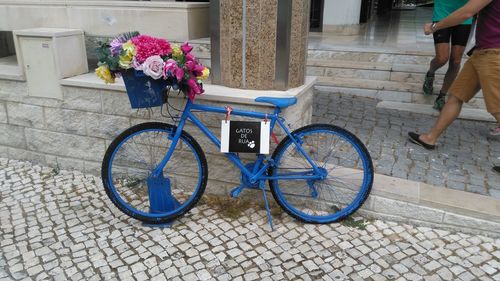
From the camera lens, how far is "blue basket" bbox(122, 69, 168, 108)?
295cm

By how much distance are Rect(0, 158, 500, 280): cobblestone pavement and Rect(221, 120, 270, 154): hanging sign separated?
2.01 feet

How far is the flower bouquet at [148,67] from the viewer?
9.29 feet

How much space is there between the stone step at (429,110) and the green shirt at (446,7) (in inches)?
43.1

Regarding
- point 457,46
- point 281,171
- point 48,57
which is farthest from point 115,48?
point 457,46

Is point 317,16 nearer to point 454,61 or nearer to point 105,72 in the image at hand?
point 454,61

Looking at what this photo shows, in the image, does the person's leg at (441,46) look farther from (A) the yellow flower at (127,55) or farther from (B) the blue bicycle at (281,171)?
(A) the yellow flower at (127,55)

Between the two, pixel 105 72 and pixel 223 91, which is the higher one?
pixel 105 72

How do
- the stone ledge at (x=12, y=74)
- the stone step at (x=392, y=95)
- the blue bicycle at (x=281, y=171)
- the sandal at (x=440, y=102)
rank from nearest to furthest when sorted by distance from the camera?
the blue bicycle at (x=281, y=171)
the stone ledge at (x=12, y=74)
the sandal at (x=440, y=102)
the stone step at (x=392, y=95)

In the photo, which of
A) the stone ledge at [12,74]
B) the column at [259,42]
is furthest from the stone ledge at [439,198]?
the stone ledge at [12,74]

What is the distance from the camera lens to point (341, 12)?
29.6 ft

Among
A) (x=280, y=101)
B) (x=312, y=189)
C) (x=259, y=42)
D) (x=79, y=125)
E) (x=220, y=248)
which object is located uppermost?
(x=259, y=42)

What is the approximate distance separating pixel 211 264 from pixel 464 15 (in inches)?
109

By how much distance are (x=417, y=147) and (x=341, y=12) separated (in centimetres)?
554

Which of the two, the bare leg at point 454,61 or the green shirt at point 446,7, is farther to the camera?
the bare leg at point 454,61
